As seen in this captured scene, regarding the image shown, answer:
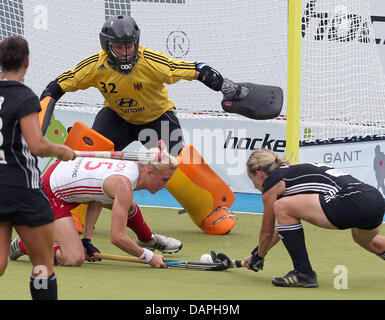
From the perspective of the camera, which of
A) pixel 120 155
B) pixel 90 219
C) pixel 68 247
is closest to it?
pixel 120 155

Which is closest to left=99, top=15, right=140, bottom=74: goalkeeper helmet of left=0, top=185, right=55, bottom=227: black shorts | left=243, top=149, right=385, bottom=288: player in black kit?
left=243, top=149, right=385, bottom=288: player in black kit

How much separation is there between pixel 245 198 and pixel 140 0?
6.91 feet

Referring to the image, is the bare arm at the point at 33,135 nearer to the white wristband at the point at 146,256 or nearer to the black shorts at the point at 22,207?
the black shorts at the point at 22,207

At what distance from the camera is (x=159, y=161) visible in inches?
174

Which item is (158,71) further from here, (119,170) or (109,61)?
(119,170)

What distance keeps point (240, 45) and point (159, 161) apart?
3.38m

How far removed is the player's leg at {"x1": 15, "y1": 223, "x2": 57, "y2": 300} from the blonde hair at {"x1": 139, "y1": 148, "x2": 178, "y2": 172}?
1013 mm

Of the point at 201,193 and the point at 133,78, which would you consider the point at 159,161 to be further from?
the point at 201,193

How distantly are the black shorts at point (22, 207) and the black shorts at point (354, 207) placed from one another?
152cm

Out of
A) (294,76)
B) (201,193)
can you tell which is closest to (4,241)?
(201,193)

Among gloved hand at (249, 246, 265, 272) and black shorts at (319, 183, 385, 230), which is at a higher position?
black shorts at (319, 183, 385, 230)

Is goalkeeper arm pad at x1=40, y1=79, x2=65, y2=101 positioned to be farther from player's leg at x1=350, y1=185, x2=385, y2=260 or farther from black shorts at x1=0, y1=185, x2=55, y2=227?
black shorts at x1=0, y1=185, x2=55, y2=227

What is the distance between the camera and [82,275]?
4.48 metres

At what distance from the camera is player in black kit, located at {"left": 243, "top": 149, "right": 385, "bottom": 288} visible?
4168 millimetres
